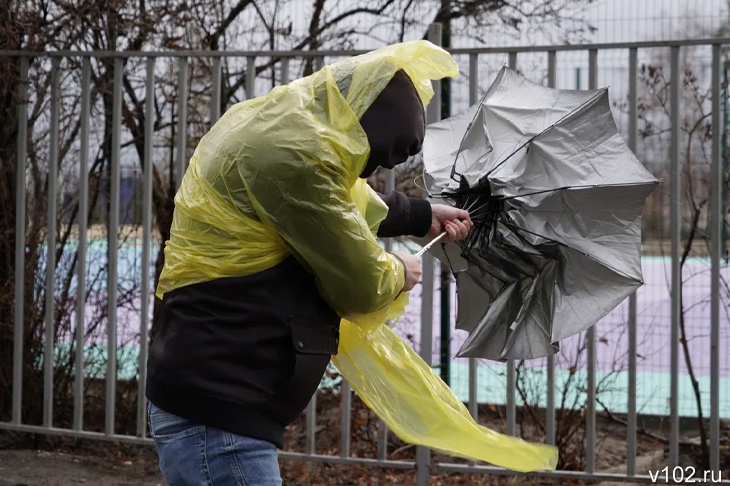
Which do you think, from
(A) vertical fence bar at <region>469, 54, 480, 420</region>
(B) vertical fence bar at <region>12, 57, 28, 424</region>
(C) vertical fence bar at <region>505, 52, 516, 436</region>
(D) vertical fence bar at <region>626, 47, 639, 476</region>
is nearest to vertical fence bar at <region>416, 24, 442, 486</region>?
(A) vertical fence bar at <region>469, 54, 480, 420</region>

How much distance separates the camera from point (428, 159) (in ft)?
11.0

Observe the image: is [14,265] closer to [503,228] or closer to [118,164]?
[118,164]

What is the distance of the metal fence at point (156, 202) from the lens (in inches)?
167

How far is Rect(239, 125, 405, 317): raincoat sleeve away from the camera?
2154 mm

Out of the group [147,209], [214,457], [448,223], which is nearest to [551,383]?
[448,223]

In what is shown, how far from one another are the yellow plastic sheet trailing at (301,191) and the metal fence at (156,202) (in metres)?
2.00

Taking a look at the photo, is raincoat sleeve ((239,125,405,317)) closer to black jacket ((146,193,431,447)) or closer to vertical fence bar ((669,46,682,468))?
black jacket ((146,193,431,447))

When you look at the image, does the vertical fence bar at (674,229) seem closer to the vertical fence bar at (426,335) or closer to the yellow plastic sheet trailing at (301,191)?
the vertical fence bar at (426,335)

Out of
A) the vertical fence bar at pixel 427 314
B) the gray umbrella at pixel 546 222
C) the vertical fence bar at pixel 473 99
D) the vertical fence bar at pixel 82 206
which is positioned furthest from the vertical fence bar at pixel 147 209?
the gray umbrella at pixel 546 222

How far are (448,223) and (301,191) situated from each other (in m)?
0.76

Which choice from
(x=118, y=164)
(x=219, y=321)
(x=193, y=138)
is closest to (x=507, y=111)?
(x=219, y=321)

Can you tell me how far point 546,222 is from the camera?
295 cm

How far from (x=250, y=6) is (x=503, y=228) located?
3618mm

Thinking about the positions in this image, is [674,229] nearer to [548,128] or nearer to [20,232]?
[548,128]
